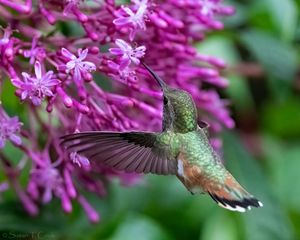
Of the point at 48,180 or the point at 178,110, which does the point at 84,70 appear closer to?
the point at 178,110

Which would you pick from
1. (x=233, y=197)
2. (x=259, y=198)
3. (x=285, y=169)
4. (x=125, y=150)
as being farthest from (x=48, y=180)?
(x=285, y=169)

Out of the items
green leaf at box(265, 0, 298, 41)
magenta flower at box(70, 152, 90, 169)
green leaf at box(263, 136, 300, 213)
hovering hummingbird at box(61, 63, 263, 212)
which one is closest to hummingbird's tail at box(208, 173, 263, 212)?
hovering hummingbird at box(61, 63, 263, 212)

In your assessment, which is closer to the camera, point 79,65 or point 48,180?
point 79,65

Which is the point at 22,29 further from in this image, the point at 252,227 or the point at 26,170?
the point at 252,227

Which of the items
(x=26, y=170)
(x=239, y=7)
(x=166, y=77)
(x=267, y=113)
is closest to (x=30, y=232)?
(x=26, y=170)

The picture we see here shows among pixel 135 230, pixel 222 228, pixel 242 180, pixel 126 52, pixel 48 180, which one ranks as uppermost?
pixel 126 52

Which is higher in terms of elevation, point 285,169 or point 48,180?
point 48,180

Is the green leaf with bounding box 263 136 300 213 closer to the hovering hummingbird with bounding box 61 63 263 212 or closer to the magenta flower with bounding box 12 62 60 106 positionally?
the hovering hummingbird with bounding box 61 63 263 212

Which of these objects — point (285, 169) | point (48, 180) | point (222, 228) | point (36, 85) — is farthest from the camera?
point (285, 169)
